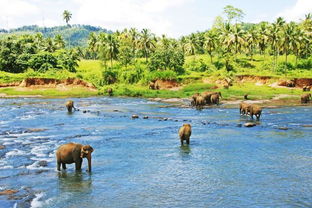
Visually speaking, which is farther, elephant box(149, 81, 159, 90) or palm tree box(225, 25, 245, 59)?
palm tree box(225, 25, 245, 59)

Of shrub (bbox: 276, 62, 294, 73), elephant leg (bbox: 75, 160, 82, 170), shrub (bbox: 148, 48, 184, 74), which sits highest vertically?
shrub (bbox: 148, 48, 184, 74)

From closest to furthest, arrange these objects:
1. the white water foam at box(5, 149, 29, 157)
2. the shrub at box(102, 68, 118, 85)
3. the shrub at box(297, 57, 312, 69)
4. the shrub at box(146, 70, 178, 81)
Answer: the white water foam at box(5, 149, 29, 157) → the shrub at box(146, 70, 178, 81) → the shrub at box(102, 68, 118, 85) → the shrub at box(297, 57, 312, 69)

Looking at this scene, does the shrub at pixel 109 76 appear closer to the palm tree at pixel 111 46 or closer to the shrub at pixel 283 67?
the palm tree at pixel 111 46

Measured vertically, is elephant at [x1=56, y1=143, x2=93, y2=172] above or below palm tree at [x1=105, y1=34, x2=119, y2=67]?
below

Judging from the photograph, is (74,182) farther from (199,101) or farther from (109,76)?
(109,76)

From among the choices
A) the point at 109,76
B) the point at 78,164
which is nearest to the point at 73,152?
the point at 78,164

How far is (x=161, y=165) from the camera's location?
67.6 feet

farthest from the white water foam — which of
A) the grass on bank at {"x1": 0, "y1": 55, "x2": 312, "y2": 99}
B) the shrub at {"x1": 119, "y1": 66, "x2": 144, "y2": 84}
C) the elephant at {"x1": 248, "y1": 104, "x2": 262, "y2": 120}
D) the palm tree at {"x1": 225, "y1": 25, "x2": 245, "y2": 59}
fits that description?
the palm tree at {"x1": 225, "y1": 25, "x2": 245, "y2": 59}

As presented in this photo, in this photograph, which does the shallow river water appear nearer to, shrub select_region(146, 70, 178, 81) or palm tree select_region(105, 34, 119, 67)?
shrub select_region(146, 70, 178, 81)

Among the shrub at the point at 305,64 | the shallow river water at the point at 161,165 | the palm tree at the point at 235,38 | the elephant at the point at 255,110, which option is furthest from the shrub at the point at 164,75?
the shallow river water at the point at 161,165

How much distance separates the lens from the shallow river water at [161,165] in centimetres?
1547

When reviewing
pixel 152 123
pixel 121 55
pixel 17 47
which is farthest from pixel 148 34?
pixel 152 123

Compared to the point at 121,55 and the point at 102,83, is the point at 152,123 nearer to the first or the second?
the point at 102,83

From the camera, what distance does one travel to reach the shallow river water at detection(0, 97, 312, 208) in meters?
15.5
